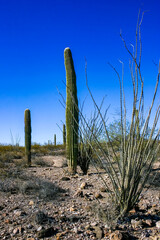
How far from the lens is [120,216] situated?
3.85 meters

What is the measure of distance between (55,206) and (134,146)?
6.98 ft

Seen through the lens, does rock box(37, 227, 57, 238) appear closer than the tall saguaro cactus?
Yes

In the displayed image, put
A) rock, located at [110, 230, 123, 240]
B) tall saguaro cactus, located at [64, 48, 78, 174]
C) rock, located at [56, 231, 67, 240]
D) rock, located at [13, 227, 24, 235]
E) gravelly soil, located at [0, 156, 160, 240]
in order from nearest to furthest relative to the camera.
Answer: rock, located at [110, 230, 123, 240], rock, located at [56, 231, 67, 240], gravelly soil, located at [0, 156, 160, 240], rock, located at [13, 227, 24, 235], tall saguaro cactus, located at [64, 48, 78, 174]

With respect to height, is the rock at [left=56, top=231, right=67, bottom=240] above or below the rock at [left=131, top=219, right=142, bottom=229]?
below

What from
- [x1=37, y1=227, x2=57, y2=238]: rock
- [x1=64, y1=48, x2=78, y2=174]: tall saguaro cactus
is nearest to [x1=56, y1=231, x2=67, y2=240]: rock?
[x1=37, y1=227, x2=57, y2=238]: rock

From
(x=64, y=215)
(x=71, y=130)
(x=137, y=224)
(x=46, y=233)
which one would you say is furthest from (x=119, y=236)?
(x=71, y=130)

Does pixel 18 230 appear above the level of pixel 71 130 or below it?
below

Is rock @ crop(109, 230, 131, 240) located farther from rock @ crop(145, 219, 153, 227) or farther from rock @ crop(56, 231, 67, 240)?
rock @ crop(56, 231, 67, 240)

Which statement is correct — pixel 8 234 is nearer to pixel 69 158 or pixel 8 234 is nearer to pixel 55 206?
pixel 55 206

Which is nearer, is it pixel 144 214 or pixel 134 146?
pixel 134 146

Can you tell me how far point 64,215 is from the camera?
13.7 ft

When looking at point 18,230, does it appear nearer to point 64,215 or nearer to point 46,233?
point 46,233

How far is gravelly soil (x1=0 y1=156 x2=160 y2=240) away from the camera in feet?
11.6

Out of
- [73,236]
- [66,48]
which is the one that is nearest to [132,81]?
[73,236]
